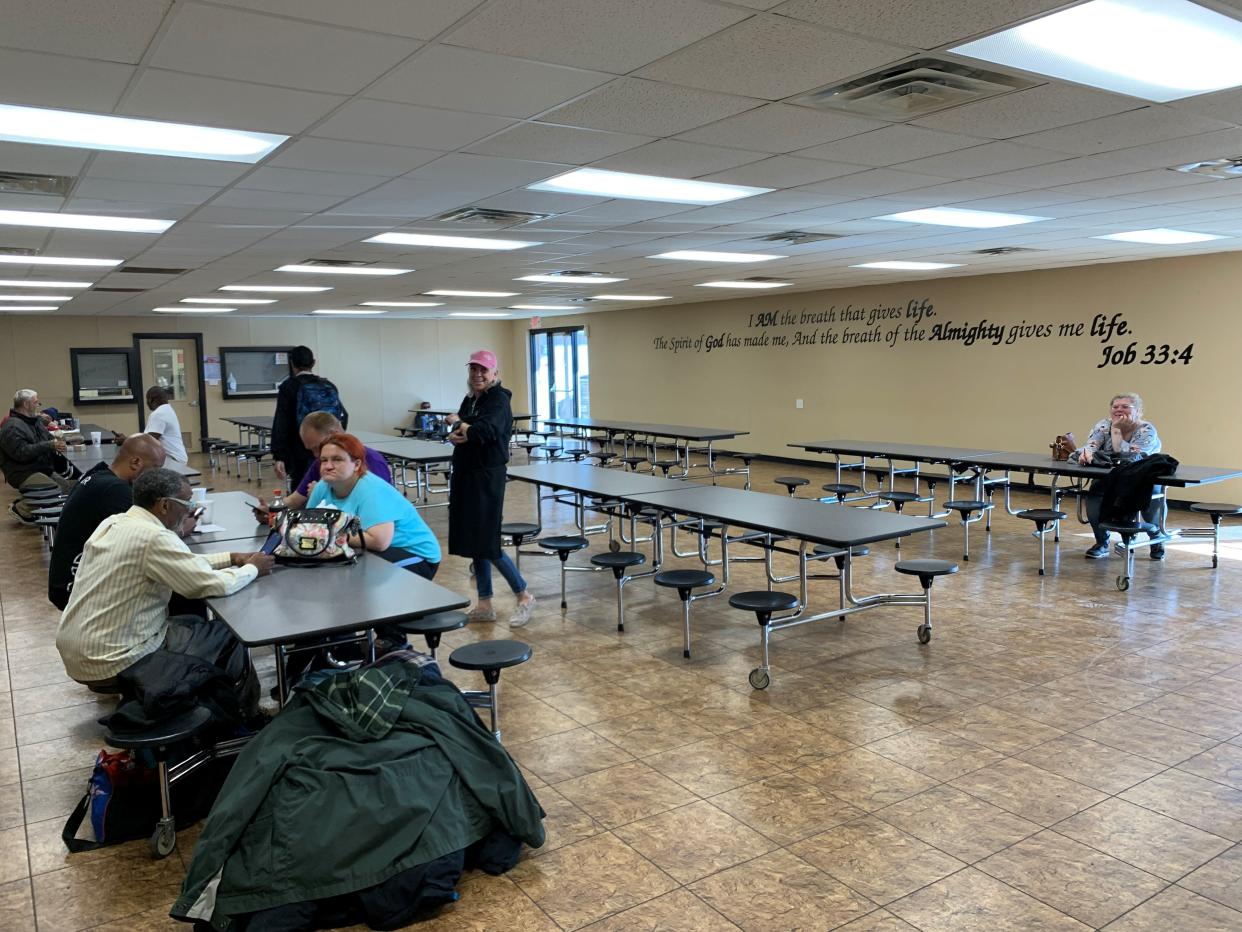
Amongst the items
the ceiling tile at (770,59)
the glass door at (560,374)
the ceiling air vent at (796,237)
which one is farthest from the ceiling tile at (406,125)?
the glass door at (560,374)

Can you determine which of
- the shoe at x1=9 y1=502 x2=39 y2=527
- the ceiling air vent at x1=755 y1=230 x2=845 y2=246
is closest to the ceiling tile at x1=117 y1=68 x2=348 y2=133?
the ceiling air vent at x1=755 y1=230 x2=845 y2=246

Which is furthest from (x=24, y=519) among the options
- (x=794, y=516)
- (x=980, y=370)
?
(x=980, y=370)

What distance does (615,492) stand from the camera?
5684 mm

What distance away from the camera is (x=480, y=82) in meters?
2.93

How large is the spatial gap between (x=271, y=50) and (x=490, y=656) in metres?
2.08

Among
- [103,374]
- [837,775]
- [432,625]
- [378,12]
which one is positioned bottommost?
[837,775]

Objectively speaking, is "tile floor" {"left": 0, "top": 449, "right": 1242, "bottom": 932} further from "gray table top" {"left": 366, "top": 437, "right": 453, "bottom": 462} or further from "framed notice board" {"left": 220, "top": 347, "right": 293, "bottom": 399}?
"framed notice board" {"left": 220, "top": 347, "right": 293, "bottom": 399}

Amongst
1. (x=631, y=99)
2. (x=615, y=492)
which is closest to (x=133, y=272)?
(x=615, y=492)

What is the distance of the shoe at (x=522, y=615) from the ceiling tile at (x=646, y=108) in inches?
108

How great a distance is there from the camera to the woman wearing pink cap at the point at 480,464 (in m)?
4.91

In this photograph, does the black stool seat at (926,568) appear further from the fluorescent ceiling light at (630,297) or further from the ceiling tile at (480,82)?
the fluorescent ceiling light at (630,297)

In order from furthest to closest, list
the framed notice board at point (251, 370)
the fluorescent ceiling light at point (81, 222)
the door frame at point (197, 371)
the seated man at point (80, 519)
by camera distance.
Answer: the framed notice board at point (251, 370) < the door frame at point (197, 371) < the fluorescent ceiling light at point (81, 222) < the seated man at point (80, 519)

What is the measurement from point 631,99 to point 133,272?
268 inches

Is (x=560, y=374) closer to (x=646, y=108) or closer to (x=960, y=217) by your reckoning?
(x=960, y=217)
